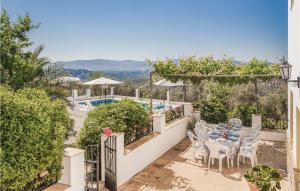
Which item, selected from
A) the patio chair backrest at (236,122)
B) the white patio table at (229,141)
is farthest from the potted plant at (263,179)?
the patio chair backrest at (236,122)

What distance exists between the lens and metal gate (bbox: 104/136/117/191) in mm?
7430

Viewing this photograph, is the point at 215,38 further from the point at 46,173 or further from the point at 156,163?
the point at 46,173

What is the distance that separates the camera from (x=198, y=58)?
17.6 m

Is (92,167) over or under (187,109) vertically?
under

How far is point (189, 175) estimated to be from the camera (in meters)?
8.72

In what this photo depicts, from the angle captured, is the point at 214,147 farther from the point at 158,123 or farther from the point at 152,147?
the point at 158,123

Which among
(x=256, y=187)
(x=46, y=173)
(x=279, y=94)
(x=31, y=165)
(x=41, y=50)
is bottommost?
(x=256, y=187)

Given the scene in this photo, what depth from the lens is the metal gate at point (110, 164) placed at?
743cm

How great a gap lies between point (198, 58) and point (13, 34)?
11.4 meters

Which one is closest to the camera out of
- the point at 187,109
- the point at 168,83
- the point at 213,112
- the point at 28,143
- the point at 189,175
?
the point at 28,143

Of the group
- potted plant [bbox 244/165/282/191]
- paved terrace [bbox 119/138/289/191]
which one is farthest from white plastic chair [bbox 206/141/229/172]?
potted plant [bbox 244/165/282/191]

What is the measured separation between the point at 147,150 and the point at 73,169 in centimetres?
413

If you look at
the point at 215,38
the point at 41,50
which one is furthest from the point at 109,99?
the point at 215,38

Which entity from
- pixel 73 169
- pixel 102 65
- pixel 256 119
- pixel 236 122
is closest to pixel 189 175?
pixel 73 169
